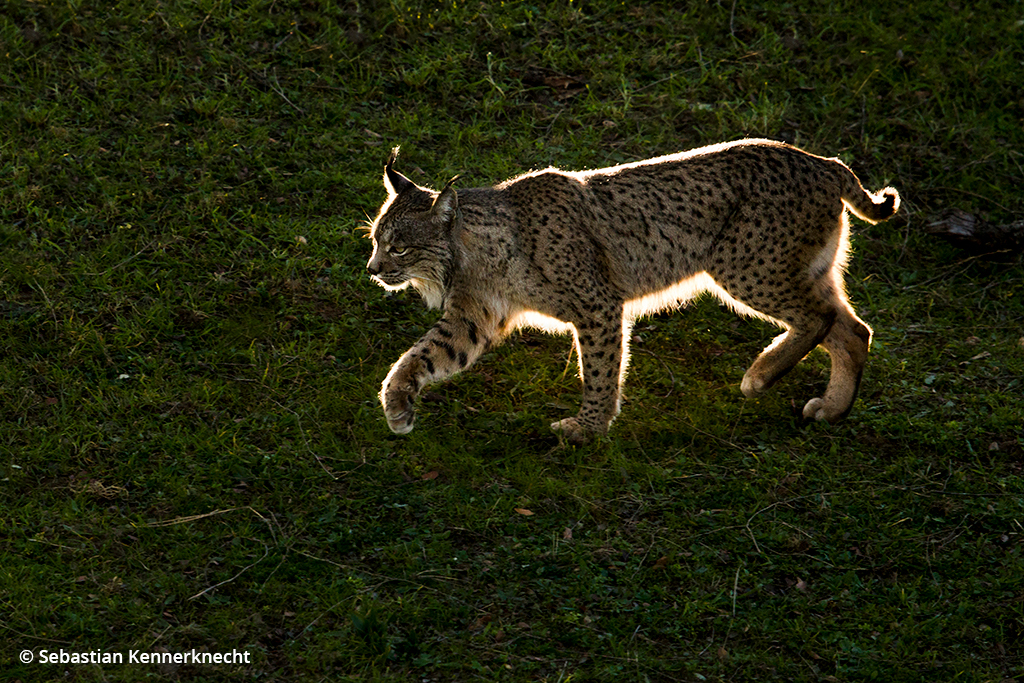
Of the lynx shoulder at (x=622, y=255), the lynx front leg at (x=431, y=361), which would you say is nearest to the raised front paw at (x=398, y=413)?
the lynx front leg at (x=431, y=361)

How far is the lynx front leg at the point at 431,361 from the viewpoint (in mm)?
5531

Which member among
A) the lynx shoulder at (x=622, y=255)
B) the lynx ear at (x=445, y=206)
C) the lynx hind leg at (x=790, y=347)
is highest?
the lynx ear at (x=445, y=206)

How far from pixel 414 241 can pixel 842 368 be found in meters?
2.51

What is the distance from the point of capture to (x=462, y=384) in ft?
20.5

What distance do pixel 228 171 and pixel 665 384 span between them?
3258 millimetres

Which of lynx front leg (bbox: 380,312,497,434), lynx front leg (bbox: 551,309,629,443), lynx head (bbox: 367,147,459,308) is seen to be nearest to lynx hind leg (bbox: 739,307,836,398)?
lynx front leg (bbox: 551,309,629,443)

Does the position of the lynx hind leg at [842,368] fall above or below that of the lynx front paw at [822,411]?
above

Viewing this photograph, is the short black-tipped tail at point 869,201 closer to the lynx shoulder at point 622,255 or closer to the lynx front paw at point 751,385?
the lynx shoulder at point 622,255

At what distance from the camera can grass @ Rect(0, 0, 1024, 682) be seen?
4527mm

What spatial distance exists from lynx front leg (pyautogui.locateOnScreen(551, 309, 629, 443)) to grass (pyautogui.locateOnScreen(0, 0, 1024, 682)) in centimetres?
17

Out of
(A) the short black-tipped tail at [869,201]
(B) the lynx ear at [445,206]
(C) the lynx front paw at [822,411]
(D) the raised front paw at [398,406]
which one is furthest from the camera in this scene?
(A) the short black-tipped tail at [869,201]

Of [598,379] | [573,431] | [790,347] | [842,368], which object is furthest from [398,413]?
[842,368]

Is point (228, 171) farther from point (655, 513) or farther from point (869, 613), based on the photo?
point (869, 613)

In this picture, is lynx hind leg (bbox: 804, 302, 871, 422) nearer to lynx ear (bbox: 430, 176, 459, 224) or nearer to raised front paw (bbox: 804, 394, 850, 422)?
raised front paw (bbox: 804, 394, 850, 422)
